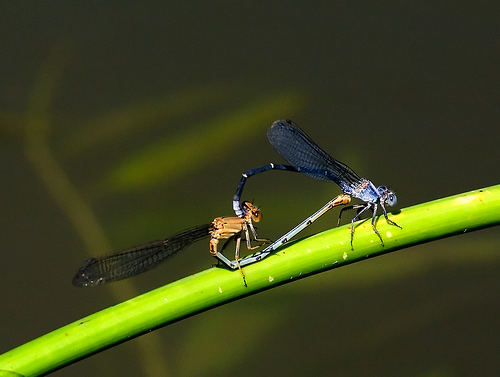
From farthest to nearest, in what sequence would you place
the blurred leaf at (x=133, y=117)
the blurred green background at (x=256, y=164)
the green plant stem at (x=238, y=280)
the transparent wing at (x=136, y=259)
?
the blurred leaf at (x=133, y=117)
the blurred green background at (x=256, y=164)
the transparent wing at (x=136, y=259)
the green plant stem at (x=238, y=280)

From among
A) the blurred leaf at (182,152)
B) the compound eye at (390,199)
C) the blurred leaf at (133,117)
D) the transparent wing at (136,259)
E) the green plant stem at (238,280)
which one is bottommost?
the green plant stem at (238,280)

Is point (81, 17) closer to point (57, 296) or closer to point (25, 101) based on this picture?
point (25, 101)

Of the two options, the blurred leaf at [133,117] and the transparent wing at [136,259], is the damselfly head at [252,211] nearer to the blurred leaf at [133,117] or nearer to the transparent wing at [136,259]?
the transparent wing at [136,259]

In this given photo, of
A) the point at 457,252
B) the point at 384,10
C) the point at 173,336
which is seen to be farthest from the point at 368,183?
the point at 384,10

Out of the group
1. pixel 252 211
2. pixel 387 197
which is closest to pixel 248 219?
pixel 252 211

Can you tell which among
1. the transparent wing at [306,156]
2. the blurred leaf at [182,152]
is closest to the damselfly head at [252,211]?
the transparent wing at [306,156]

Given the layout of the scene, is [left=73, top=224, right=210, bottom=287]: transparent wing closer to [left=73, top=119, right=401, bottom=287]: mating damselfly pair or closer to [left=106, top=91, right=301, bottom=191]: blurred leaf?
[left=73, top=119, right=401, bottom=287]: mating damselfly pair
